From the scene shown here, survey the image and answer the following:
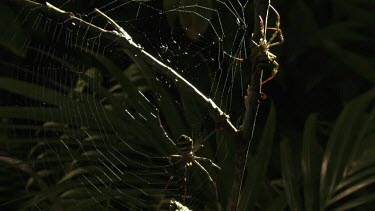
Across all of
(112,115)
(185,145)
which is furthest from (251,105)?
(112,115)

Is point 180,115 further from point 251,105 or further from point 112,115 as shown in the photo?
point 251,105

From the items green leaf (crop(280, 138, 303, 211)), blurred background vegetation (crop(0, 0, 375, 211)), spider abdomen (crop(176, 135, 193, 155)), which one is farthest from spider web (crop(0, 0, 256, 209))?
spider abdomen (crop(176, 135, 193, 155))

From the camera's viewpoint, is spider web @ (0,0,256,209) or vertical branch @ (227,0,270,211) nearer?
vertical branch @ (227,0,270,211)

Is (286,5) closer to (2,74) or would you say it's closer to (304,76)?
(304,76)

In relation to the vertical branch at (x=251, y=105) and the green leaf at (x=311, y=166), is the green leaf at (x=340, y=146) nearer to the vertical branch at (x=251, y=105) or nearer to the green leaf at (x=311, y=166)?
the green leaf at (x=311, y=166)

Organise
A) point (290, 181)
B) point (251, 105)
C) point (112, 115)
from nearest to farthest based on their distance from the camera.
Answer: point (251, 105)
point (290, 181)
point (112, 115)

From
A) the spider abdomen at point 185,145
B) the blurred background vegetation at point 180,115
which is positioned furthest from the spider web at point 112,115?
the spider abdomen at point 185,145

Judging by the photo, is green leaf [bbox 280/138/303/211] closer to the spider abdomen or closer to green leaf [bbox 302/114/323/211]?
green leaf [bbox 302/114/323/211]

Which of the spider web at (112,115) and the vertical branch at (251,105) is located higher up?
the vertical branch at (251,105)

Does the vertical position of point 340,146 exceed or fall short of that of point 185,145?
it falls short
